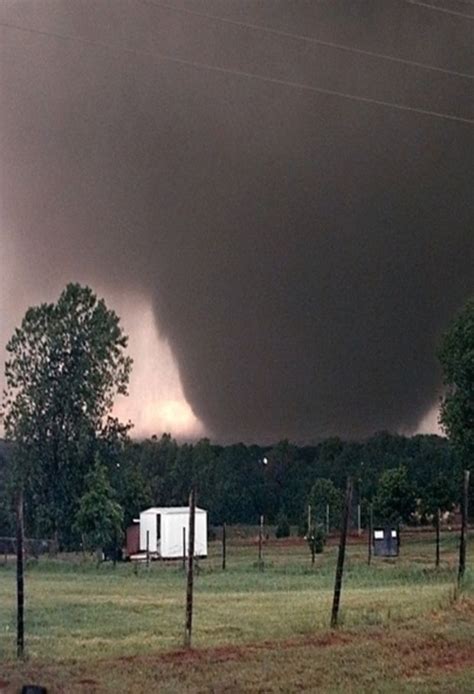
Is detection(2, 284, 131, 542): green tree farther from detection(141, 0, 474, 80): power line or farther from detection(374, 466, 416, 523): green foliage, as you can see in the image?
detection(374, 466, 416, 523): green foliage

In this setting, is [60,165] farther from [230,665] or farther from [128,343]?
[230,665]

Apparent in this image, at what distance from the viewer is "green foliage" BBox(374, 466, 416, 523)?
465 cm

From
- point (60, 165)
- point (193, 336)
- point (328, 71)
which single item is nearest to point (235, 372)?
point (193, 336)

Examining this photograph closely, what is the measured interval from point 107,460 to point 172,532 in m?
0.69

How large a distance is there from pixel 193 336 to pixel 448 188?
157 cm

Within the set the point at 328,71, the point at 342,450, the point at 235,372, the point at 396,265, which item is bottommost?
the point at 342,450

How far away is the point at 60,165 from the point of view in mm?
4043

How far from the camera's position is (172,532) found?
178 inches

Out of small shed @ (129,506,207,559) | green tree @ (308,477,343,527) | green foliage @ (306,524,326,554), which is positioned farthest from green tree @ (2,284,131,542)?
green foliage @ (306,524,326,554)

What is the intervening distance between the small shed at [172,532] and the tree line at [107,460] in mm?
59

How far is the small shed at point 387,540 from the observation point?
4.99 metres

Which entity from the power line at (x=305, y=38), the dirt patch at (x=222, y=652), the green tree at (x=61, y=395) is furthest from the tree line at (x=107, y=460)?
the power line at (x=305, y=38)

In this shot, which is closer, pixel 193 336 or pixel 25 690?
pixel 25 690

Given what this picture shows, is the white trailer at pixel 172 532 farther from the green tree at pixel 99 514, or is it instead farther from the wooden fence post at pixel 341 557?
the wooden fence post at pixel 341 557
